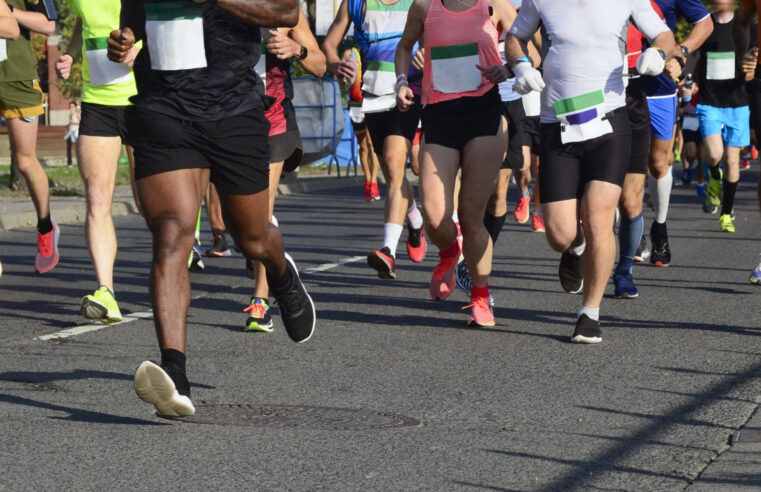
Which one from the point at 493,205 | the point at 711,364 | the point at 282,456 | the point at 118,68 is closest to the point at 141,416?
the point at 282,456

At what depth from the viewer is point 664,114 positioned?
953 cm

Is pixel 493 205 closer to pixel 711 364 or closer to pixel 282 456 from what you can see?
pixel 711 364

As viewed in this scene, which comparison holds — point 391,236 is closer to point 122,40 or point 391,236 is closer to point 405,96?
point 405,96

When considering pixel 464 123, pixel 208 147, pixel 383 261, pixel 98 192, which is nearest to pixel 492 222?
pixel 383 261

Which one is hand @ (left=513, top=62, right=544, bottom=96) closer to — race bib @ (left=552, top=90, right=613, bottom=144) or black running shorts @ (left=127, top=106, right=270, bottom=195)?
race bib @ (left=552, top=90, right=613, bottom=144)

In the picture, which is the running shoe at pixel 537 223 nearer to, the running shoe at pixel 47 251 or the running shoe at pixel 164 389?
the running shoe at pixel 47 251

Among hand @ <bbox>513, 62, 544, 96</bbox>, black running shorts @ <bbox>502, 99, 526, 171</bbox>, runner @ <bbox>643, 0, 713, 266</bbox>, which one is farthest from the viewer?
black running shorts @ <bbox>502, 99, 526, 171</bbox>

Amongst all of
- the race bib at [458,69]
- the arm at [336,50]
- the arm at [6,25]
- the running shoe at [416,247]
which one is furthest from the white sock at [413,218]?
the arm at [6,25]

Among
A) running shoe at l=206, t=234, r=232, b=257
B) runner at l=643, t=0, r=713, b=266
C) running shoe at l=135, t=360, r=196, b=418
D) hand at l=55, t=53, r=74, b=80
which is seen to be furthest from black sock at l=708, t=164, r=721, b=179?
running shoe at l=135, t=360, r=196, b=418

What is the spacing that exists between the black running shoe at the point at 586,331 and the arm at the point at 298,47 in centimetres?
175

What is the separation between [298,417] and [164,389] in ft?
1.97

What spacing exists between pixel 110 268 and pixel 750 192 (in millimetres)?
14573

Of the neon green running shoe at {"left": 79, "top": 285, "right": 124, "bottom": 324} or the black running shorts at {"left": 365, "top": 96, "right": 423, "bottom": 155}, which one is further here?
the black running shorts at {"left": 365, "top": 96, "right": 423, "bottom": 155}

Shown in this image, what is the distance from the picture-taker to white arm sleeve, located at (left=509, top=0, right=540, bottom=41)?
706 cm
